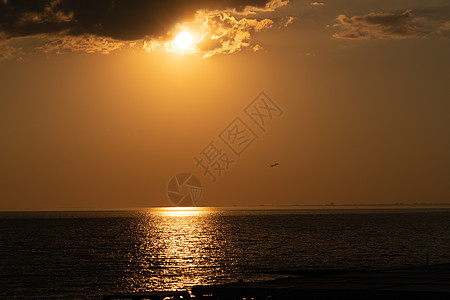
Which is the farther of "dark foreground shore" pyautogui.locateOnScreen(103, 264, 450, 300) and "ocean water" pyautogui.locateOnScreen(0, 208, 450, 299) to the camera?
"ocean water" pyautogui.locateOnScreen(0, 208, 450, 299)

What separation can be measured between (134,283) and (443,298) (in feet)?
190

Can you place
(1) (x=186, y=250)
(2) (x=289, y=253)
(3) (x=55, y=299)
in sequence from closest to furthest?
(3) (x=55, y=299), (2) (x=289, y=253), (1) (x=186, y=250)

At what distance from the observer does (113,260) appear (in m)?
117

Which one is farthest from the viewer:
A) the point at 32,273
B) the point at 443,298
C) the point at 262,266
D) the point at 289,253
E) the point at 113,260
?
the point at 289,253

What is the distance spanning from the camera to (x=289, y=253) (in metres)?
127

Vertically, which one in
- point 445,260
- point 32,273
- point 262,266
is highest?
point 32,273

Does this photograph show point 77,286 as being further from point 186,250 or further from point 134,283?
point 186,250

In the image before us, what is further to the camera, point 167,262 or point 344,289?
point 167,262

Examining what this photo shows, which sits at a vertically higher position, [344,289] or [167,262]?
[167,262]

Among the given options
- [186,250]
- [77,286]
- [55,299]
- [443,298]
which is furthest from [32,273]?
[443,298]

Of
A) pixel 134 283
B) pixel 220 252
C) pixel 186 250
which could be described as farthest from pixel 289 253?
pixel 134 283

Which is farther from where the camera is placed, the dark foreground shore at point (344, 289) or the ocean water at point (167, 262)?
the ocean water at point (167, 262)

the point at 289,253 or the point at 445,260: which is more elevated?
the point at 289,253

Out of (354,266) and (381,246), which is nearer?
(354,266)
